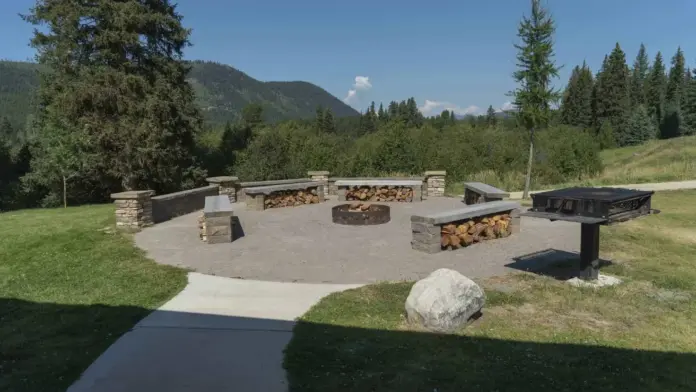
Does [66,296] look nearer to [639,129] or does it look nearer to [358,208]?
[358,208]

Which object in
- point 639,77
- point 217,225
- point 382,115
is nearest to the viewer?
point 217,225

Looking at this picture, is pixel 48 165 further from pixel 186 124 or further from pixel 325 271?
pixel 325 271

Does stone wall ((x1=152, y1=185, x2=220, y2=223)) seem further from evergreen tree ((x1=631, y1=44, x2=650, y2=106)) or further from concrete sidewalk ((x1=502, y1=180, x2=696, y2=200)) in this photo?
evergreen tree ((x1=631, y1=44, x2=650, y2=106))

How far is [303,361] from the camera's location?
3.98 metres

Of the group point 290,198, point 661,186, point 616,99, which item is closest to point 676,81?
point 616,99

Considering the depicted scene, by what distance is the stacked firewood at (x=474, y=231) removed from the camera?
26.8 feet

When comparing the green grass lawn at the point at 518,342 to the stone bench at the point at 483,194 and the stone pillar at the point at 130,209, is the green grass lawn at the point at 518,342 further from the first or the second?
the stone pillar at the point at 130,209

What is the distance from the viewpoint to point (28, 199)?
26609 millimetres

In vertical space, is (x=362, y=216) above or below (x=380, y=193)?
below

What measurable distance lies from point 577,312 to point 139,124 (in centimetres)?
2002

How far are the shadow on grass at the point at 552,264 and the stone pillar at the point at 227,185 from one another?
9739 millimetres

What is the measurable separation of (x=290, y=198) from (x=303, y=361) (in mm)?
10194

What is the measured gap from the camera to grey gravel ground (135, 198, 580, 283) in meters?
6.92

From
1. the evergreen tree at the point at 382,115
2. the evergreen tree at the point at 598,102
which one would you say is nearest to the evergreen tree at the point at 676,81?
the evergreen tree at the point at 598,102
